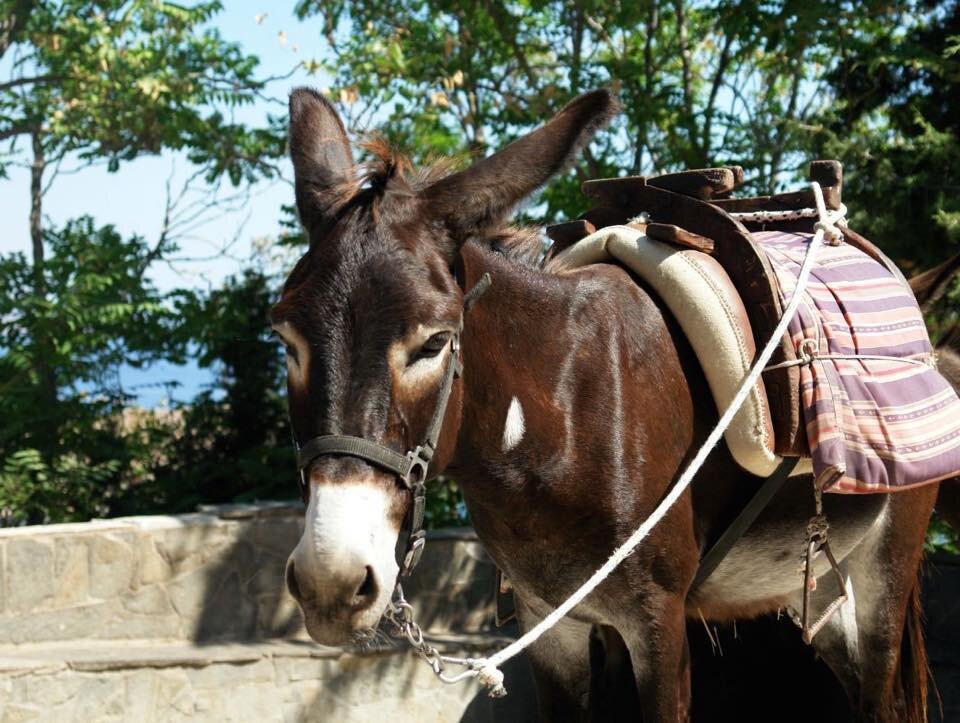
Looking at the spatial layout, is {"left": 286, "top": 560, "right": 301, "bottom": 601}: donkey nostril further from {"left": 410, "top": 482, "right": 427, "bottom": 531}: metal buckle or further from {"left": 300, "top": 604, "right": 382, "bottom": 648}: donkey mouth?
{"left": 410, "top": 482, "right": 427, "bottom": 531}: metal buckle

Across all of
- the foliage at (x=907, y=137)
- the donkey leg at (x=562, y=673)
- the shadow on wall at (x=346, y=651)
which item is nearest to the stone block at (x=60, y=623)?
the shadow on wall at (x=346, y=651)

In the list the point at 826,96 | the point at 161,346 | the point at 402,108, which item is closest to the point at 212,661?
the point at 161,346

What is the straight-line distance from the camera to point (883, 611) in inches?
120

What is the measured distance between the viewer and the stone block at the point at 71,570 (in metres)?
4.85

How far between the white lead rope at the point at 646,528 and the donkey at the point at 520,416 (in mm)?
95

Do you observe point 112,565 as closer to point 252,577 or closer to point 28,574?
point 28,574

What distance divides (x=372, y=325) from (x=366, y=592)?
0.47 m

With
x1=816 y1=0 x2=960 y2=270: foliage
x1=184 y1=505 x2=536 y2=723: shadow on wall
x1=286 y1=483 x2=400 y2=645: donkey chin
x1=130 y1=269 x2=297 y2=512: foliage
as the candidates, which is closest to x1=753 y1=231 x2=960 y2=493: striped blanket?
x1=286 y1=483 x2=400 y2=645: donkey chin

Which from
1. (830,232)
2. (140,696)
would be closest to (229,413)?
(140,696)

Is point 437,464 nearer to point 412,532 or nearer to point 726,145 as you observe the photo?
point 412,532

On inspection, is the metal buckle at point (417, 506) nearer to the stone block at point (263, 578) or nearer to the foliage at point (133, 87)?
the stone block at point (263, 578)

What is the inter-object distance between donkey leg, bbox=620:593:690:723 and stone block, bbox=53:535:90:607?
10.9ft

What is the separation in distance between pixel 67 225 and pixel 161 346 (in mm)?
951

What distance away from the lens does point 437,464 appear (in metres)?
2.04
